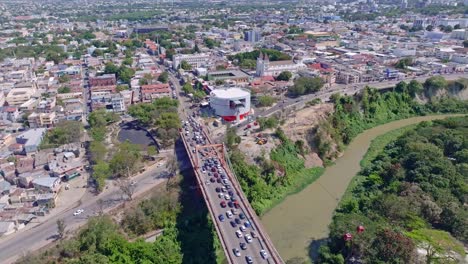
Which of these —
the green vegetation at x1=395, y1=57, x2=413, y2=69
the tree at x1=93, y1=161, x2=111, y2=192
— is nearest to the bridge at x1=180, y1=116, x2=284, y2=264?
the tree at x1=93, y1=161, x2=111, y2=192

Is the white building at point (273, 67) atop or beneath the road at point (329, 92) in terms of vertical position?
atop

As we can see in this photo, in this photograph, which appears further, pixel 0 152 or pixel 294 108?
pixel 294 108

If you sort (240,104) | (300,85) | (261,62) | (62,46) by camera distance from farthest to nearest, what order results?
1. (62,46)
2. (261,62)
3. (300,85)
4. (240,104)

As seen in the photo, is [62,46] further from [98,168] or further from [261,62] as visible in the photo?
[98,168]

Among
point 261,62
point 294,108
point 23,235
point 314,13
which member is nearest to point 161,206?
point 23,235

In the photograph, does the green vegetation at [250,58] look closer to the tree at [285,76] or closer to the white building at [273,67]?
the white building at [273,67]

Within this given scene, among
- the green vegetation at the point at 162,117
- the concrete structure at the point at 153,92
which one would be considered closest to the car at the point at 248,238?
the green vegetation at the point at 162,117

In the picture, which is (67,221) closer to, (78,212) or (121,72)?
(78,212)
